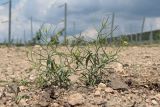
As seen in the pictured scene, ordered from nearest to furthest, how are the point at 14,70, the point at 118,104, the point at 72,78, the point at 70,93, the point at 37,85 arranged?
the point at 118,104, the point at 70,93, the point at 37,85, the point at 72,78, the point at 14,70

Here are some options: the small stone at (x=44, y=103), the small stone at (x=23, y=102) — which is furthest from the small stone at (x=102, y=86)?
the small stone at (x=23, y=102)

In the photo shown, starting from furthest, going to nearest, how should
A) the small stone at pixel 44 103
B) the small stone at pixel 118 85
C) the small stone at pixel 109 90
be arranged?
1. the small stone at pixel 118 85
2. the small stone at pixel 109 90
3. the small stone at pixel 44 103

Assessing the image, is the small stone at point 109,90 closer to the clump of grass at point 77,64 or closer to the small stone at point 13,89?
the clump of grass at point 77,64

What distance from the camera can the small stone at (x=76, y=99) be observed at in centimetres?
335

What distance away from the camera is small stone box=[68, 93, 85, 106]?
3.35 meters

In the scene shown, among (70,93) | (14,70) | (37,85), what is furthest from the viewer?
(14,70)

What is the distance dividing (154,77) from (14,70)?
1.78 metres

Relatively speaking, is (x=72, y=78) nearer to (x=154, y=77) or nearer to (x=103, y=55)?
(x=103, y=55)

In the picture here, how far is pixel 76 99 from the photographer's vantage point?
11.1 feet

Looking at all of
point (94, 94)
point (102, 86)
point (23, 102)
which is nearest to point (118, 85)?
point (102, 86)

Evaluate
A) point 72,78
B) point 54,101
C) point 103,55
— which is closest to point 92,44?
point 103,55

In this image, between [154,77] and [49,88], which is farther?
[154,77]

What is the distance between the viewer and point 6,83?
164 inches

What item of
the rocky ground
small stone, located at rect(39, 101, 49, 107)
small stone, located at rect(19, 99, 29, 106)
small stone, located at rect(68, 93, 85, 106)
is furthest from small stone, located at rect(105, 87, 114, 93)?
small stone, located at rect(19, 99, 29, 106)
